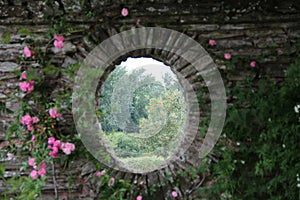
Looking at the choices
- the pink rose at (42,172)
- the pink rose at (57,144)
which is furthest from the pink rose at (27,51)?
the pink rose at (42,172)

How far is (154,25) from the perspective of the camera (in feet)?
9.50

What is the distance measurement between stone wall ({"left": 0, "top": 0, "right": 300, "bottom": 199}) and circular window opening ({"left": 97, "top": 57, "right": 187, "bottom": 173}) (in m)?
0.51

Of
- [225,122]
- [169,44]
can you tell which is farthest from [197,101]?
[169,44]

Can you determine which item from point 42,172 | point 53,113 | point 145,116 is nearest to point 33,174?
point 42,172

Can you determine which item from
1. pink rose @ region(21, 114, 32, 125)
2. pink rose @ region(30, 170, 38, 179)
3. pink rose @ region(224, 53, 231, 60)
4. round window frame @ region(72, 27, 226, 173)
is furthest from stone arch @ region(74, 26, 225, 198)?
pink rose @ region(30, 170, 38, 179)

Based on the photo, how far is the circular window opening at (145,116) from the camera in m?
3.36

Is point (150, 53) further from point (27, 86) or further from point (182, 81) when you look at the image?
point (27, 86)

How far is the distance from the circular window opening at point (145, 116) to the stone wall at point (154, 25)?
1.68 feet

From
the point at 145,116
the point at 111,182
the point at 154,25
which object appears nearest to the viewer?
the point at 111,182

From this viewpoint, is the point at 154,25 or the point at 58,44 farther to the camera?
the point at 154,25

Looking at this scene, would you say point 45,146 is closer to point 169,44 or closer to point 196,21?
point 169,44

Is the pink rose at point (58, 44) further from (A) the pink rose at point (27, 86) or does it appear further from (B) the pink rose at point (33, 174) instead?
(B) the pink rose at point (33, 174)

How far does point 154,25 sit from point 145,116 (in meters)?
0.95

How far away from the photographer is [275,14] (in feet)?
9.46
